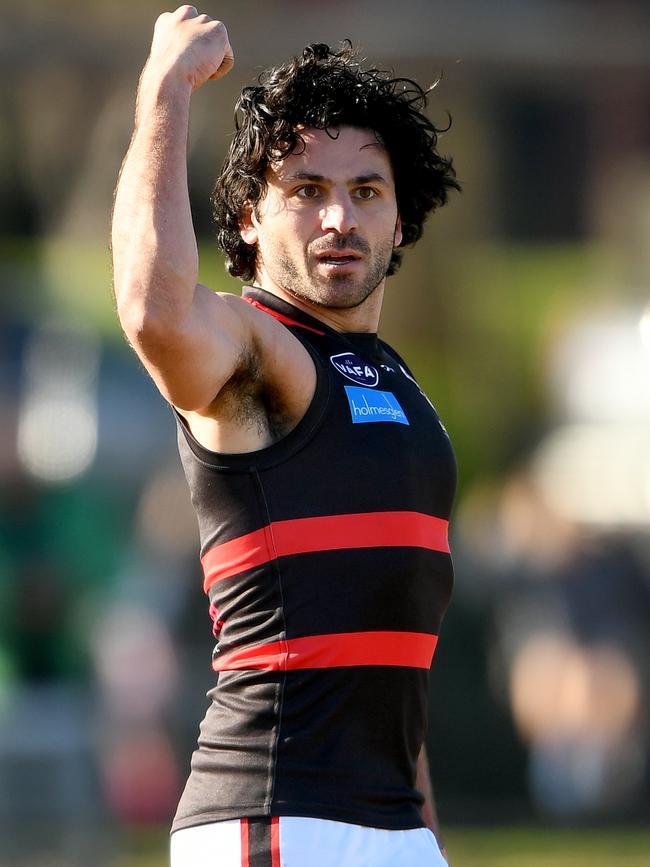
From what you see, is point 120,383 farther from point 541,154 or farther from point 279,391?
point 279,391

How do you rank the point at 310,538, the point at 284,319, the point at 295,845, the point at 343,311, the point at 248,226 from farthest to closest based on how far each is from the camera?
the point at 248,226 < the point at 343,311 < the point at 284,319 < the point at 310,538 < the point at 295,845

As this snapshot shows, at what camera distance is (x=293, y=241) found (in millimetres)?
3871

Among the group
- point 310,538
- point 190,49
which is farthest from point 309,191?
point 310,538

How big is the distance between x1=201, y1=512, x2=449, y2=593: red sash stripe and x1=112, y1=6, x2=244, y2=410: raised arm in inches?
13.2

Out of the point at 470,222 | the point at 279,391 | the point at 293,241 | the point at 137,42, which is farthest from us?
the point at 470,222

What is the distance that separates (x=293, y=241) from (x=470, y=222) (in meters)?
11.0

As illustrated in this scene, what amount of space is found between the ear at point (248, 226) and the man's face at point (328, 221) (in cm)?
4

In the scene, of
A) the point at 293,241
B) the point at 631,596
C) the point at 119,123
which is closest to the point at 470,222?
the point at 119,123

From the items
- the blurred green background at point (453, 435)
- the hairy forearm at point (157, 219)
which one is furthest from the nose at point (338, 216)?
the blurred green background at point (453, 435)

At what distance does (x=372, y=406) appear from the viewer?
3637 millimetres

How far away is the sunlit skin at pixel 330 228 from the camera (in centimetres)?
383

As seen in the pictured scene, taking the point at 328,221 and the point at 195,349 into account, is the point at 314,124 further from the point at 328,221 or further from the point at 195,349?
the point at 195,349

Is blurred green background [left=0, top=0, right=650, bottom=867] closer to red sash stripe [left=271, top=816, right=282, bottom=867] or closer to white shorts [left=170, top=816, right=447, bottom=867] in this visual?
white shorts [left=170, top=816, right=447, bottom=867]

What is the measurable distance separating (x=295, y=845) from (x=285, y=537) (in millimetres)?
672
